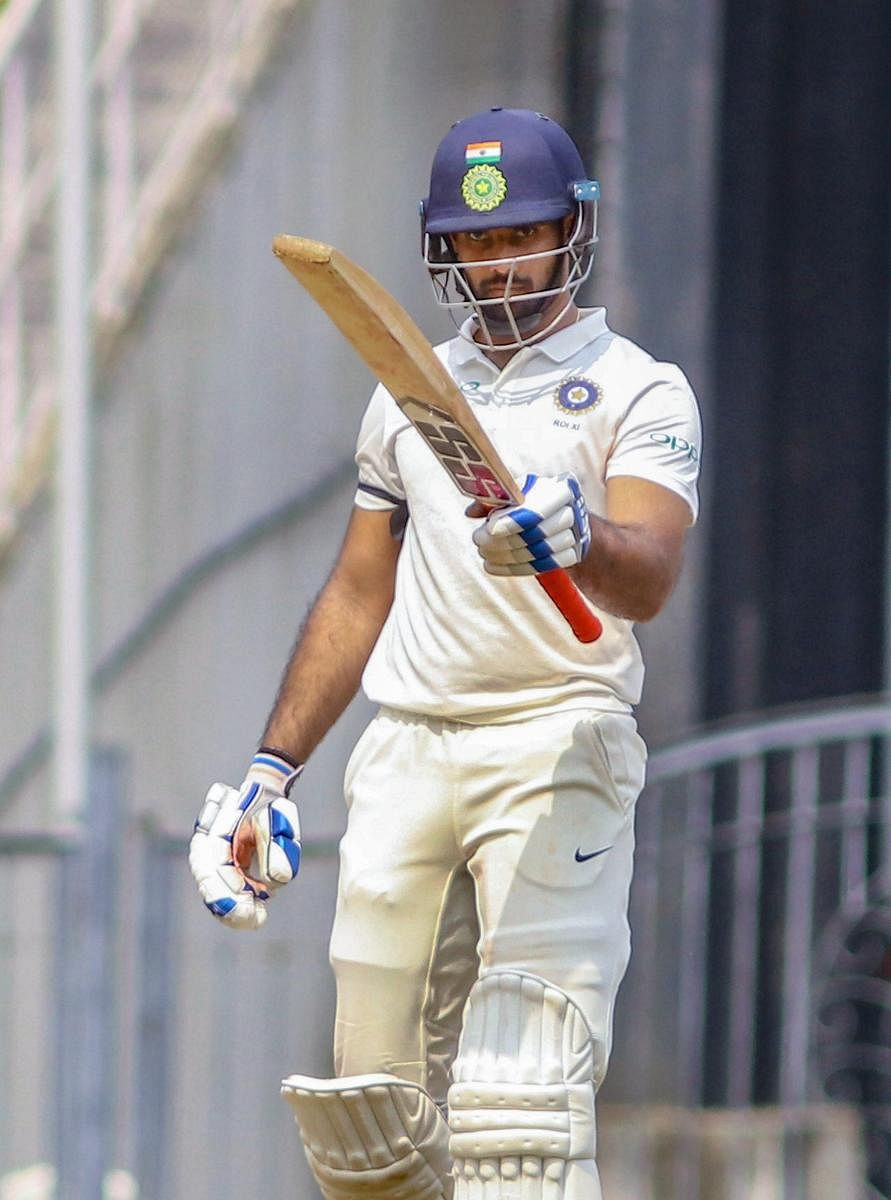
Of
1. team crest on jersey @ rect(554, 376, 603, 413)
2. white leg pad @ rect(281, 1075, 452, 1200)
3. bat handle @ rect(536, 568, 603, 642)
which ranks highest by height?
team crest on jersey @ rect(554, 376, 603, 413)

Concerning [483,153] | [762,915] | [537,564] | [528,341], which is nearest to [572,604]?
[537,564]

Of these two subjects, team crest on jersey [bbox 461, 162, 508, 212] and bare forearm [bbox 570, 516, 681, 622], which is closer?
bare forearm [bbox 570, 516, 681, 622]

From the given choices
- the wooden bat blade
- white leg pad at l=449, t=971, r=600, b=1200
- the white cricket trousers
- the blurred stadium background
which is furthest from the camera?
the blurred stadium background

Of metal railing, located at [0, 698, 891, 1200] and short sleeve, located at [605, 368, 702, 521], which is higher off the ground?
short sleeve, located at [605, 368, 702, 521]

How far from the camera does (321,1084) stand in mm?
4098

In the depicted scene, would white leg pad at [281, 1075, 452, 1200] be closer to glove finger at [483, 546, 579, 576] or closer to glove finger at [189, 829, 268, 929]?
glove finger at [189, 829, 268, 929]

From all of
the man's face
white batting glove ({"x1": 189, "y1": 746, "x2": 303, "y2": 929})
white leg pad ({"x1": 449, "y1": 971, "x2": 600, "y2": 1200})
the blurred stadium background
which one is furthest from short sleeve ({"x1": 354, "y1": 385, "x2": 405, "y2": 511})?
the blurred stadium background

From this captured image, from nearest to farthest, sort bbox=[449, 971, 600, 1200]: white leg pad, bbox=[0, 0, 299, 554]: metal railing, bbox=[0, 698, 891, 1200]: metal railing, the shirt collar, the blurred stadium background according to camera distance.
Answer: bbox=[449, 971, 600, 1200]: white leg pad → the shirt collar → bbox=[0, 698, 891, 1200]: metal railing → the blurred stadium background → bbox=[0, 0, 299, 554]: metal railing

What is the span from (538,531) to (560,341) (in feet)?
2.12

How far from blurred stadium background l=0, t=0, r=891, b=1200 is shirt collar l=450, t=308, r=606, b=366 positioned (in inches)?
112

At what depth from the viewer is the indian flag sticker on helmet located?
13.3 feet

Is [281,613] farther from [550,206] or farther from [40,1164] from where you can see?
[550,206]

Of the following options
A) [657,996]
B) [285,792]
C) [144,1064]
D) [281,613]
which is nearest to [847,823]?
[657,996]

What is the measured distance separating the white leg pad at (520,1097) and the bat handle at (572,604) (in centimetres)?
54
